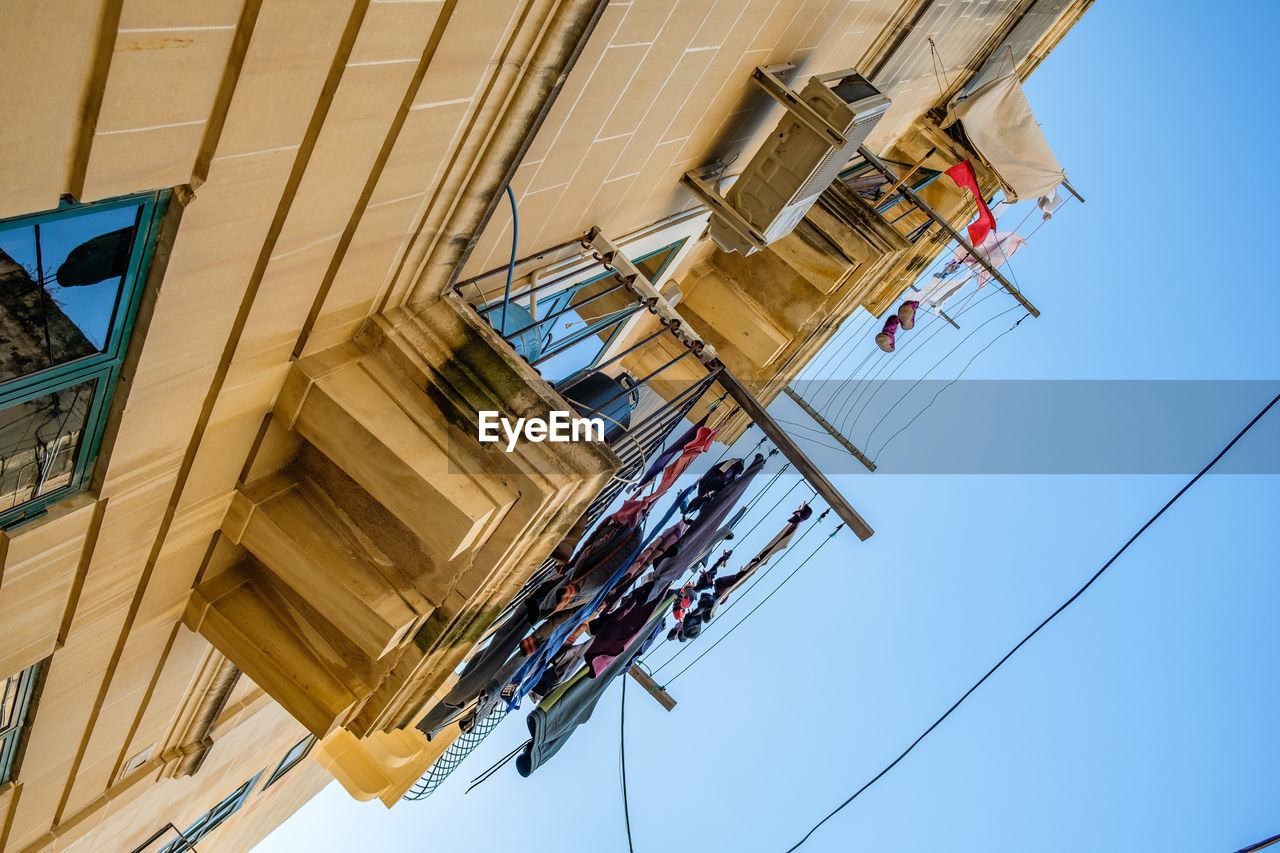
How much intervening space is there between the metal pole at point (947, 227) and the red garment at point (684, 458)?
138 inches

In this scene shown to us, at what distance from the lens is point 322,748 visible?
9.62 metres

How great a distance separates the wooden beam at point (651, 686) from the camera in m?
11.4

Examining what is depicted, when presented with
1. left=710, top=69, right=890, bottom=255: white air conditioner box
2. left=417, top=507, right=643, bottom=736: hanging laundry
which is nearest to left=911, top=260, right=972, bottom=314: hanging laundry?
left=710, top=69, right=890, bottom=255: white air conditioner box

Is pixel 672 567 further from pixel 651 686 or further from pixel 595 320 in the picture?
pixel 651 686

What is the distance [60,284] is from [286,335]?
→ 1.11 meters

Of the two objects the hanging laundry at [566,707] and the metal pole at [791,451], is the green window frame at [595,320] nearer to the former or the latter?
the metal pole at [791,451]

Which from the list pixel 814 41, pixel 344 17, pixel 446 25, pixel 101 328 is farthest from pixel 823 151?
pixel 101 328

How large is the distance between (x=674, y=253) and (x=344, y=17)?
19.9 feet

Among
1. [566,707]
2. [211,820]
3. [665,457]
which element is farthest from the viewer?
[211,820]

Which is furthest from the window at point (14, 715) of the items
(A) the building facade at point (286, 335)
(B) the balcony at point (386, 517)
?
(B) the balcony at point (386, 517)

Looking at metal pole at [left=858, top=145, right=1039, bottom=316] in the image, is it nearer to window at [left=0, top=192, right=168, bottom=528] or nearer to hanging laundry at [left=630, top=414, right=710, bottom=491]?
hanging laundry at [left=630, top=414, right=710, bottom=491]

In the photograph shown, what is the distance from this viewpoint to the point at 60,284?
8.15ft

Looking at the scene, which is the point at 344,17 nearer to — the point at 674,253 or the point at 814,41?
the point at 814,41

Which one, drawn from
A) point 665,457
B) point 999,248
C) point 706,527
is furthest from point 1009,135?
point 665,457
